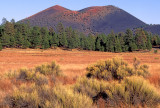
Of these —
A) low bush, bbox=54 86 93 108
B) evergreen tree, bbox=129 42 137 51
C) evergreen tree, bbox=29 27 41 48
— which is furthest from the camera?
evergreen tree, bbox=129 42 137 51

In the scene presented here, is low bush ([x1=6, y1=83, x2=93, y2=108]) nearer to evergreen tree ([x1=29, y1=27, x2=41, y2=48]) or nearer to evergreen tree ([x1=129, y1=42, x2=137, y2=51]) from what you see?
evergreen tree ([x1=29, y1=27, x2=41, y2=48])

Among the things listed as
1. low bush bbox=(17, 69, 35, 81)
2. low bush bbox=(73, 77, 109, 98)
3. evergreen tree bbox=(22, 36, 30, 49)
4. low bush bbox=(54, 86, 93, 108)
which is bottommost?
low bush bbox=(17, 69, 35, 81)

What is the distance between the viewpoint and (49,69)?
11250 millimetres

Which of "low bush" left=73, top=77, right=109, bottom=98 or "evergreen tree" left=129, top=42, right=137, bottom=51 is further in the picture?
"evergreen tree" left=129, top=42, right=137, bottom=51

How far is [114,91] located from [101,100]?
1.60 feet

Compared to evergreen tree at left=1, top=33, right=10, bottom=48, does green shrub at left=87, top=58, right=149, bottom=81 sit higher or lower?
lower

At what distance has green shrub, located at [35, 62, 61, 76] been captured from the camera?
1095cm

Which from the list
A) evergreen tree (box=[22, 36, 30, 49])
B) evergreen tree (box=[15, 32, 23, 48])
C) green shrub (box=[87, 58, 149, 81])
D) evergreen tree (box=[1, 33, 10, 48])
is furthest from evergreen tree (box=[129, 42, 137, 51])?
green shrub (box=[87, 58, 149, 81])

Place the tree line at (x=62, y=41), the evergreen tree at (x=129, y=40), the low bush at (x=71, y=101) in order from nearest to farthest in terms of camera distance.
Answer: the low bush at (x=71, y=101) → the tree line at (x=62, y=41) → the evergreen tree at (x=129, y=40)

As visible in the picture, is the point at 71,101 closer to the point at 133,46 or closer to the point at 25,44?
the point at 25,44

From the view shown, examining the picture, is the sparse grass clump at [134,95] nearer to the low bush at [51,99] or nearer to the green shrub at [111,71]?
the low bush at [51,99]

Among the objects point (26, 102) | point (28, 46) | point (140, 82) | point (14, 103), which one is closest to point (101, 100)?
point (140, 82)

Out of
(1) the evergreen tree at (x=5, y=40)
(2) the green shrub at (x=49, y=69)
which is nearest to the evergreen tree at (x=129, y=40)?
(1) the evergreen tree at (x=5, y=40)

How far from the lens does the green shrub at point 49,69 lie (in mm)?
10948
